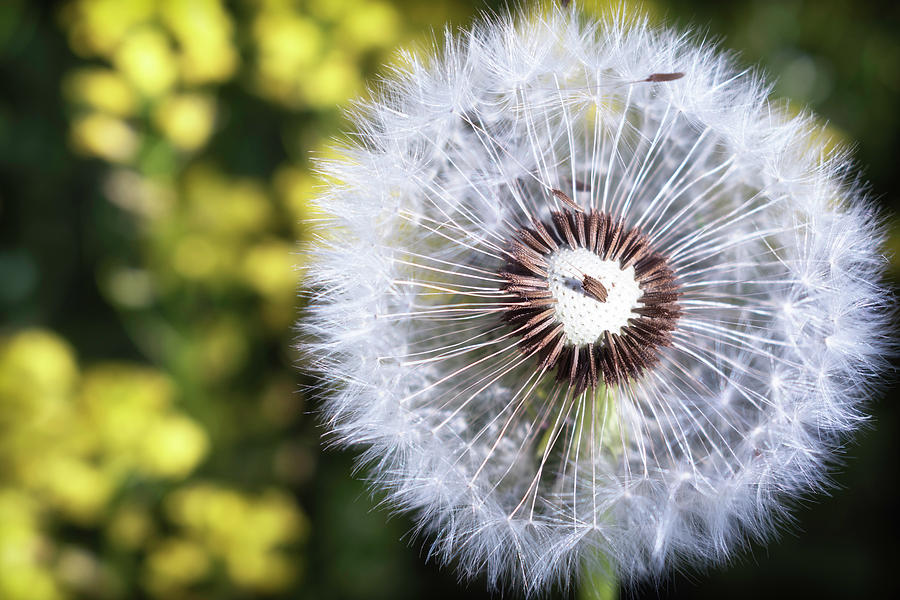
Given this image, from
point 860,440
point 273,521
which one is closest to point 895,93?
point 860,440

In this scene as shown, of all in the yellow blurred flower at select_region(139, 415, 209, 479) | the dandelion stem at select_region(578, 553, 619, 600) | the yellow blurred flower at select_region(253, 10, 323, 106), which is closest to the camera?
the dandelion stem at select_region(578, 553, 619, 600)

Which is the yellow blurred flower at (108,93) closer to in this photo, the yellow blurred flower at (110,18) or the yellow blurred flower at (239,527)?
the yellow blurred flower at (110,18)

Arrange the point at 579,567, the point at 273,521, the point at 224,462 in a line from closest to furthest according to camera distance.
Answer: the point at 579,567, the point at 273,521, the point at 224,462

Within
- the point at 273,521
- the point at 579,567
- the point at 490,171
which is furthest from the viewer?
the point at 273,521

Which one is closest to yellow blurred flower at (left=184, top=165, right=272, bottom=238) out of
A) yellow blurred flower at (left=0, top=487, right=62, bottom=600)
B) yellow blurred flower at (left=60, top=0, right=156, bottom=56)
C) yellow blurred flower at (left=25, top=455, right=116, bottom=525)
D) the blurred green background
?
the blurred green background

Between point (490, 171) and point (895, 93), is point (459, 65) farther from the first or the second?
point (895, 93)

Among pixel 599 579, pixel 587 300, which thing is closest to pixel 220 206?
pixel 587 300

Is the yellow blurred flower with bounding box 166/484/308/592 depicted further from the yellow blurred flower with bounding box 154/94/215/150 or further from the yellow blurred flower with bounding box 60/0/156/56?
the yellow blurred flower with bounding box 60/0/156/56
